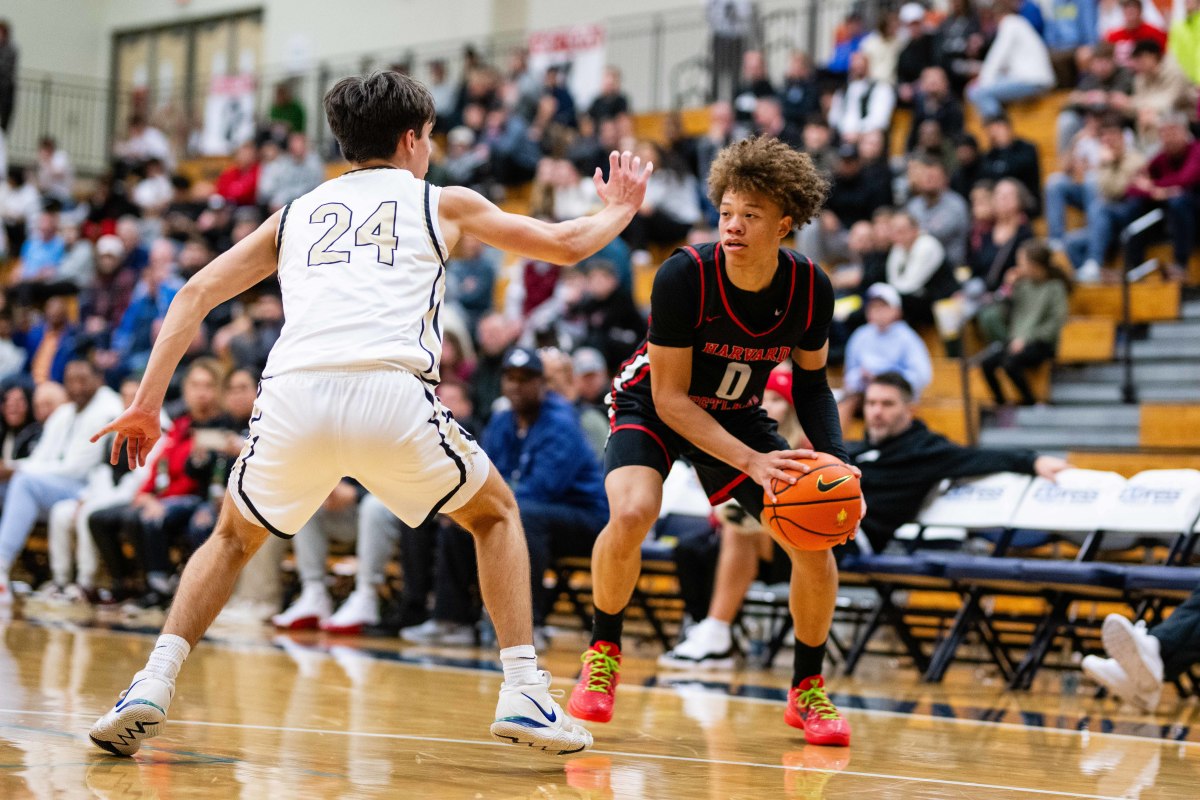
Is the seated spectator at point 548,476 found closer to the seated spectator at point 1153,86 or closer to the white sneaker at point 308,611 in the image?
the white sneaker at point 308,611

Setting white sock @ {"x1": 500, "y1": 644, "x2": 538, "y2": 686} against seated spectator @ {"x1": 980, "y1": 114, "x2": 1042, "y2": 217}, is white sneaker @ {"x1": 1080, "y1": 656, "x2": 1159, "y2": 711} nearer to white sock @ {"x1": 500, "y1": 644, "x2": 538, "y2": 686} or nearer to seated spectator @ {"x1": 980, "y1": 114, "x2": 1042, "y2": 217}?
white sock @ {"x1": 500, "y1": 644, "x2": 538, "y2": 686}

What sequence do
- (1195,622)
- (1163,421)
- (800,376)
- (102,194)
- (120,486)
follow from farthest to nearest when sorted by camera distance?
(102,194) < (120,486) < (1163,421) < (1195,622) < (800,376)

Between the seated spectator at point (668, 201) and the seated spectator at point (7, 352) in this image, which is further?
the seated spectator at point (7, 352)

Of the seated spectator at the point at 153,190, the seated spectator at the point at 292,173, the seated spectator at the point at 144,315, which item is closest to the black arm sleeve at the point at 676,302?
the seated spectator at the point at 144,315

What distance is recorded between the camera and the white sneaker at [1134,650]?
5.83m

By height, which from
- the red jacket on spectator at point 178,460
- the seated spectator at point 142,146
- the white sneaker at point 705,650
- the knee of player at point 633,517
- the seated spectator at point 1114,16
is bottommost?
the white sneaker at point 705,650

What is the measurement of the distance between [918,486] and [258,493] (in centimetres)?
457

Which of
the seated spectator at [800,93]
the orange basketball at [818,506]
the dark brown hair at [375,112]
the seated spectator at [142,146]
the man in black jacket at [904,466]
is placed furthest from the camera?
the seated spectator at [142,146]

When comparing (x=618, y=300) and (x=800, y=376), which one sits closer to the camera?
(x=800, y=376)

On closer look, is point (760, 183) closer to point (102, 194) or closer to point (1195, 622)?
point (1195, 622)

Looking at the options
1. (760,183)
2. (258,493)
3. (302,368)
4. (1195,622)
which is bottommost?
(1195,622)

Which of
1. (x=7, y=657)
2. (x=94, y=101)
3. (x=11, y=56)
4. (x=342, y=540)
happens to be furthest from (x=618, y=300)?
(x=94, y=101)

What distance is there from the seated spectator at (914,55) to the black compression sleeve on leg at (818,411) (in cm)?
883

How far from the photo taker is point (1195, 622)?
19.6 ft
